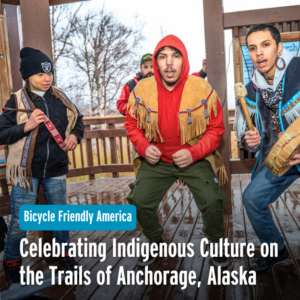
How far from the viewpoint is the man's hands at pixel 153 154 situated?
7.11 ft

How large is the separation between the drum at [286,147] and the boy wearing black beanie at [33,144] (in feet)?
4.41

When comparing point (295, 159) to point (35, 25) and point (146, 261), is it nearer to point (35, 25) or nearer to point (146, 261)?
point (146, 261)

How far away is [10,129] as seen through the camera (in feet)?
6.81

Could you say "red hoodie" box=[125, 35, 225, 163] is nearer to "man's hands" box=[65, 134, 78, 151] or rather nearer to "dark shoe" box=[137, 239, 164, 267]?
"man's hands" box=[65, 134, 78, 151]

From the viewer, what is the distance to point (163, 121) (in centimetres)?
228

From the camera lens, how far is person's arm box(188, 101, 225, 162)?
7.17ft

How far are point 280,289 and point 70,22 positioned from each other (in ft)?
44.0

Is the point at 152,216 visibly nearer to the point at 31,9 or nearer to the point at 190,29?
the point at 31,9

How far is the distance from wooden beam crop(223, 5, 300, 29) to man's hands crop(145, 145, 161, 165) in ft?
5.51

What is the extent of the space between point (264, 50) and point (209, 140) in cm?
68

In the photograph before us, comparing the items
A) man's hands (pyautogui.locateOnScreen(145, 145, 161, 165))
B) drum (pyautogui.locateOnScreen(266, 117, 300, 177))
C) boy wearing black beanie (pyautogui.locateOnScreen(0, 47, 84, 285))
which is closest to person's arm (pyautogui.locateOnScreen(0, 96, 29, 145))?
boy wearing black beanie (pyautogui.locateOnScreen(0, 47, 84, 285))

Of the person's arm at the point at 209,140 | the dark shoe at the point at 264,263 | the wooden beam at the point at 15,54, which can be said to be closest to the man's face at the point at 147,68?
the wooden beam at the point at 15,54

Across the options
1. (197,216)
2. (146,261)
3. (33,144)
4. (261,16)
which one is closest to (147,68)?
(261,16)

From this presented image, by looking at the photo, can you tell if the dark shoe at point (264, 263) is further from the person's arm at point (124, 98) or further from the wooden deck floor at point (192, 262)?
the person's arm at point (124, 98)
